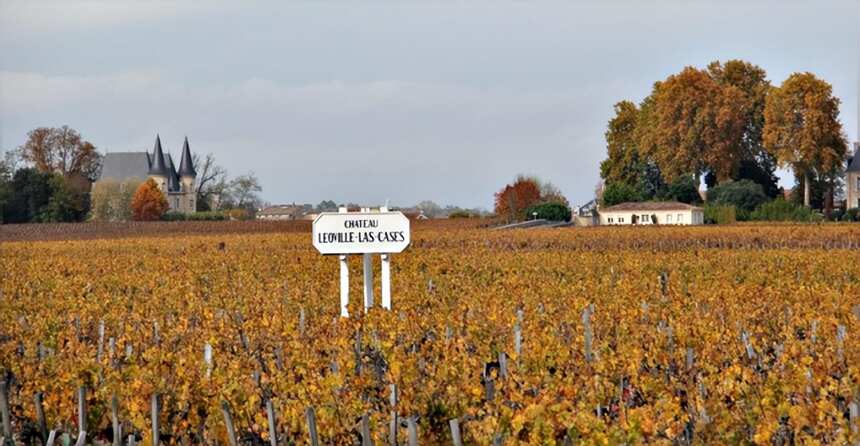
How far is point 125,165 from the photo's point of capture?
144750mm

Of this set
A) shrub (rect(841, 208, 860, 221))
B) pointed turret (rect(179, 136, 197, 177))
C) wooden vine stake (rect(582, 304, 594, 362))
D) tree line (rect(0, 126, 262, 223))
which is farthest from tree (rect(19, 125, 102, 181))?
wooden vine stake (rect(582, 304, 594, 362))

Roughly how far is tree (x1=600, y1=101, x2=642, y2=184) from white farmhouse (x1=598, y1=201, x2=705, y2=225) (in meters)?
5.53

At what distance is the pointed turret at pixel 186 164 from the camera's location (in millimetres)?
149500

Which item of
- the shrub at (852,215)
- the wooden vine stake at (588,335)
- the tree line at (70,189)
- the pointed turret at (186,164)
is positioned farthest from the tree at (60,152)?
the wooden vine stake at (588,335)

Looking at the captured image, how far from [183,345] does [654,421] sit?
614 cm

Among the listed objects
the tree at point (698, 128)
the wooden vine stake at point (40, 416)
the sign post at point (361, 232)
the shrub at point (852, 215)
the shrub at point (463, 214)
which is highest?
the tree at point (698, 128)

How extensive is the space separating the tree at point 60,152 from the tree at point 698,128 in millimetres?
51634

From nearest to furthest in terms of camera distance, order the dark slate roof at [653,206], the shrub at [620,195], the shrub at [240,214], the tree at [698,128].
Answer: the tree at [698,128]
the dark slate roof at [653,206]
the shrub at [620,195]
the shrub at [240,214]

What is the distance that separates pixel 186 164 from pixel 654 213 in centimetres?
8583

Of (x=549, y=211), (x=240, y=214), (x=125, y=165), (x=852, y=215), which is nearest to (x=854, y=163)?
(x=852, y=215)

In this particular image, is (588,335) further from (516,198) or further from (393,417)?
(516,198)

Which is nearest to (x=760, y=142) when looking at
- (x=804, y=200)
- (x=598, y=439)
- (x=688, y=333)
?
(x=804, y=200)

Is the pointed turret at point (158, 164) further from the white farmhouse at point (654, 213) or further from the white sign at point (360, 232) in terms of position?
the white sign at point (360, 232)

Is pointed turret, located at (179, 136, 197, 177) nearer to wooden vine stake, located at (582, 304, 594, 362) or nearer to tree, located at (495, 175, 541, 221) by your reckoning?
tree, located at (495, 175, 541, 221)
